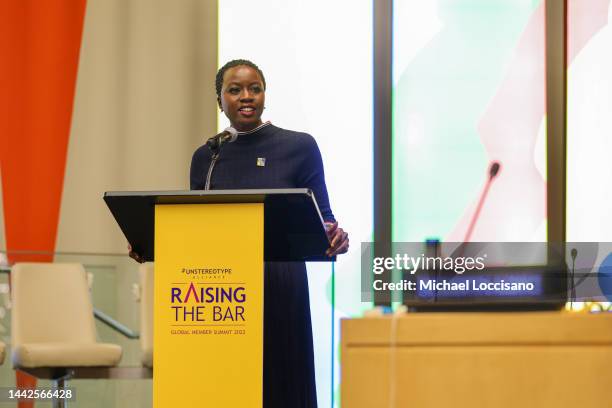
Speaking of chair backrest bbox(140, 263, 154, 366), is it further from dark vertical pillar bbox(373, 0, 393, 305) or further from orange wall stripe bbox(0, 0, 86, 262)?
dark vertical pillar bbox(373, 0, 393, 305)

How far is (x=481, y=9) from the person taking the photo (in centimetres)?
542

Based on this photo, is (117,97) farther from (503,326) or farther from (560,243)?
(503,326)

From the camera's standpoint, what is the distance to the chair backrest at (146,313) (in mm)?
4523

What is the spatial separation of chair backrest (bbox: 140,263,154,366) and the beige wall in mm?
504

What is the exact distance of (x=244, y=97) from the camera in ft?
9.31

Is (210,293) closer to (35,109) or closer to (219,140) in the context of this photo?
(219,140)

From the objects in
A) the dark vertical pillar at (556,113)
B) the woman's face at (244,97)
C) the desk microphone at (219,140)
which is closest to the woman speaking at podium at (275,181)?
the woman's face at (244,97)

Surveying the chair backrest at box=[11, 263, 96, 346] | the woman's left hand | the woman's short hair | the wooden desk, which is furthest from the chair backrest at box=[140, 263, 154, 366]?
the wooden desk

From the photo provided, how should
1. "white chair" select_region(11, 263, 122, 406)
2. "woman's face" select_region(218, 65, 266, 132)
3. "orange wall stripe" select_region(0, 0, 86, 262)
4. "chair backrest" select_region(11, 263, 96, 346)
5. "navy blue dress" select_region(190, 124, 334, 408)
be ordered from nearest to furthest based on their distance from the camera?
"navy blue dress" select_region(190, 124, 334, 408)
"woman's face" select_region(218, 65, 266, 132)
"white chair" select_region(11, 263, 122, 406)
"chair backrest" select_region(11, 263, 96, 346)
"orange wall stripe" select_region(0, 0, 86, 262)

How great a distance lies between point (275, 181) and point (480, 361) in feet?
4.76

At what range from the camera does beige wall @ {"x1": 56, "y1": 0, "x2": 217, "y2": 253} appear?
16.9 ft

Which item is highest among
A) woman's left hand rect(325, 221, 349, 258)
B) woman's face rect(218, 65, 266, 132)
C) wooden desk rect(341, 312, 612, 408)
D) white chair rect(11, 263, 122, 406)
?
woman's face rect(218, 65, 266, 132)

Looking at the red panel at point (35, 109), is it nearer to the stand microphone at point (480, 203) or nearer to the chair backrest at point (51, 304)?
the chair backrest at point (51, 304)

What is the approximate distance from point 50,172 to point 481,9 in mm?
2637
